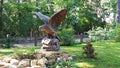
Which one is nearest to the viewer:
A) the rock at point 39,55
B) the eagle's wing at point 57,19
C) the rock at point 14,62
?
the rock at point 14,62

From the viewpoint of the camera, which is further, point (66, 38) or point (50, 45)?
point (66, 38)

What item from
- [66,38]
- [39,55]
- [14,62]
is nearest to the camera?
[14,62]

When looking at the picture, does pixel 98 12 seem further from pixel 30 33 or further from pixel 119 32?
pixel 119 32

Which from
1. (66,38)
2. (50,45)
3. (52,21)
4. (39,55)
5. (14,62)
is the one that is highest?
(52,21)

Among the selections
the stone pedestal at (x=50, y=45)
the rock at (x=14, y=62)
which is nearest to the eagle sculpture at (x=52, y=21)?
the stone pedestal at (x=50, y=45)

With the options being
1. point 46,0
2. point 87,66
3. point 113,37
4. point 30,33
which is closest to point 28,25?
point 30,33

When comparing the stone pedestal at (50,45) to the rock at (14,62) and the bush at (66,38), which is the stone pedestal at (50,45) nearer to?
the rock at (14,62)

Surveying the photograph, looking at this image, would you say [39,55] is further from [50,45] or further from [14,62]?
[14,62]

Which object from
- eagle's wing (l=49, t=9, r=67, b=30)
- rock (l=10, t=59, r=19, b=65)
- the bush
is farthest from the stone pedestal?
the bush

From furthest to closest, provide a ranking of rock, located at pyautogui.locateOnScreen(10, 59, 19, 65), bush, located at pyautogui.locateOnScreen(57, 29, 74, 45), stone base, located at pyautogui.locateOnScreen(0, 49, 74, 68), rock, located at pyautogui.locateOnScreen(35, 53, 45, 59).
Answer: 1. bush, located at pyautogui.locateOnScreen(57, 29, 74, 45)
2. rock, located at pyautogui.locateOnScreen(35, 53, 45, 59)
3. rock, located at pyautogui.locateOnScreen(10, 59, 19, 65)
4. stone base, located at pyautogui.locateOnScreen(0, 49, 74, 68)

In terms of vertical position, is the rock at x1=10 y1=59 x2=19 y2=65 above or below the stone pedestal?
below

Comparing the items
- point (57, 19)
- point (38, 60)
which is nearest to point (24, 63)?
point (38, 60)

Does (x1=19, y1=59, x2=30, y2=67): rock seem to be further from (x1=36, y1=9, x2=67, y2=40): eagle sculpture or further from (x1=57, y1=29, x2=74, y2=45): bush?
(x1=57, y1=29, x2=74, y2=45): bush

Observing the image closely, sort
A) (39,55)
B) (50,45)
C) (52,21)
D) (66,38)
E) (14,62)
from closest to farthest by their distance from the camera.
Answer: (14,62) < (39,55) < (50,45) < (52,21) < (66,38)
